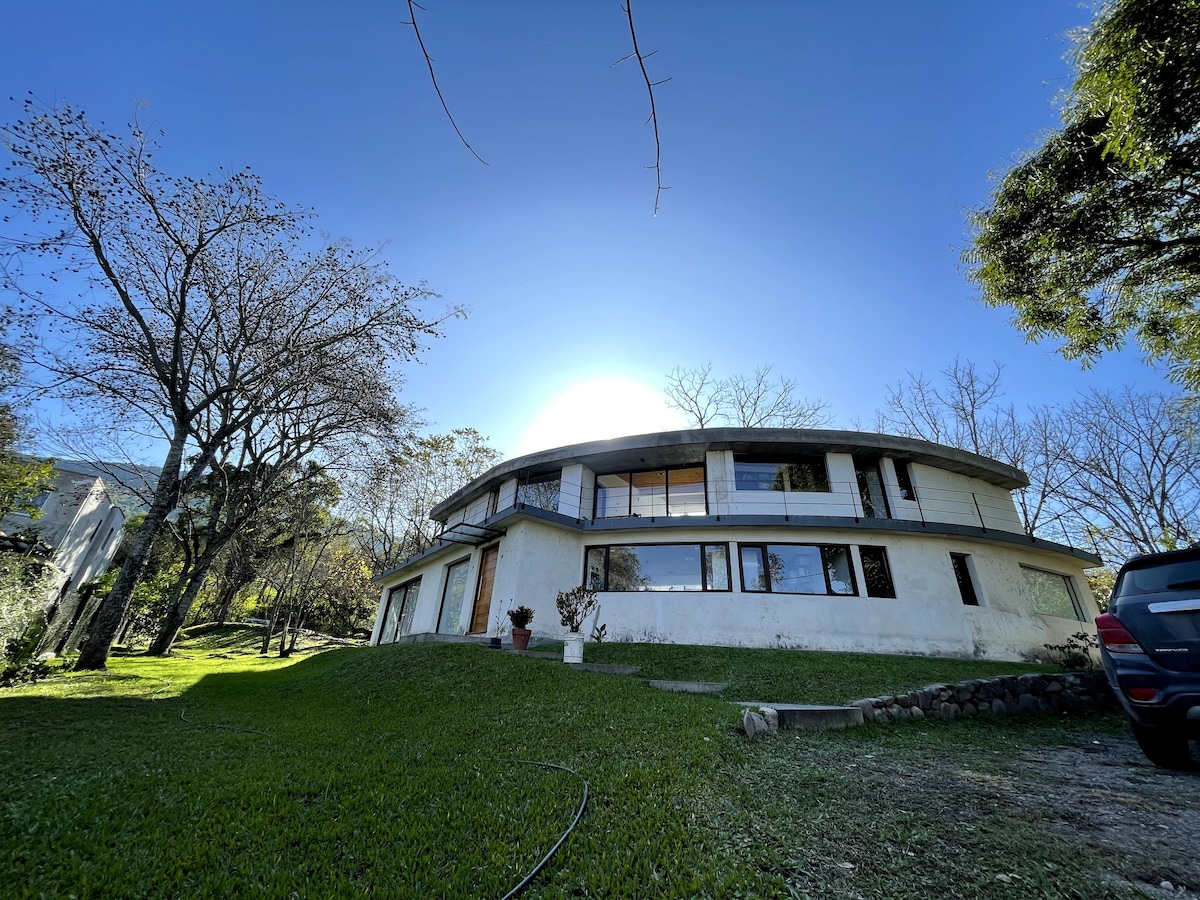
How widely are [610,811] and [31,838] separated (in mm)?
3228

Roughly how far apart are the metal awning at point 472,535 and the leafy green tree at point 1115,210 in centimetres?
1350

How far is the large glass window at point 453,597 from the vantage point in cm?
1480

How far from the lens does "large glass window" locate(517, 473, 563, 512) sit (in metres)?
14.8

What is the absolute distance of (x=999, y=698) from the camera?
23.2 ft

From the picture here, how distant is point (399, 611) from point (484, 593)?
8.27 m

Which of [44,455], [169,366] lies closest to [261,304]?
[169,366]

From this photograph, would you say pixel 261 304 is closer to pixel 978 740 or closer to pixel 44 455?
pixel 44 455

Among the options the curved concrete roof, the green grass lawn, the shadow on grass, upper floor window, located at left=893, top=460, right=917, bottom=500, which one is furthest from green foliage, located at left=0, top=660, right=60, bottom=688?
upper floor window, located at left=893, top=460, right=917, bottom=500

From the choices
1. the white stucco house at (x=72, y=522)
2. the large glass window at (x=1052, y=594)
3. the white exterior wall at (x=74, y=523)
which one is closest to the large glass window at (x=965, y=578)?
the large glass window at (x=1052, y=594)

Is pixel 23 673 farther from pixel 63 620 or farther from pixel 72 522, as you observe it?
pixel 72 522

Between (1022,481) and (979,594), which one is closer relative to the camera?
(979,594)

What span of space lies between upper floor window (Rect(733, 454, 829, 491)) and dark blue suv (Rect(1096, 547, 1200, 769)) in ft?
30.6

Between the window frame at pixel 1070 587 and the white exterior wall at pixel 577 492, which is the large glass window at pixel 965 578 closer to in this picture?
the window frame at pixel 1070 587

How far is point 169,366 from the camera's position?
1172 cm
